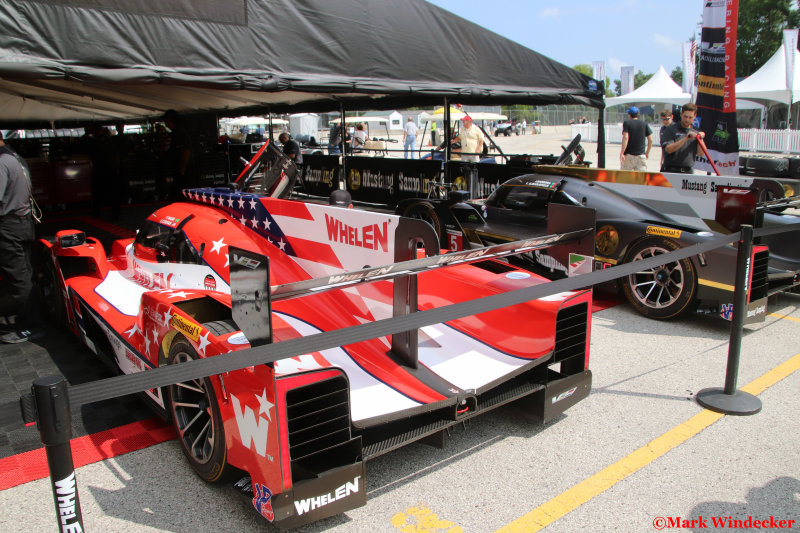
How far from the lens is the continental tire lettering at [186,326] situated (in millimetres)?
2887

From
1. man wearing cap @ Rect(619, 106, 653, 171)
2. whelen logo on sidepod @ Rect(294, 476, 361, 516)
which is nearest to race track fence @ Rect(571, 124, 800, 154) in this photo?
man wearing cap @ Rect(619, 106, 653, 171)

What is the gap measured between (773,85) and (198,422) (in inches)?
1181

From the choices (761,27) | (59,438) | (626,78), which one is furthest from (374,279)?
(761,27)

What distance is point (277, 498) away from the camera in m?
2.40

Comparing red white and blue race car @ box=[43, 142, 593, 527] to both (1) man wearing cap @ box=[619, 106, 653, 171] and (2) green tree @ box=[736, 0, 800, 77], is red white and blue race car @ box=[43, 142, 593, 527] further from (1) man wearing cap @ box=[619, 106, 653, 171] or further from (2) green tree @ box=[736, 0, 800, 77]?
(2) green tree @ box=[736, 0, 800, 77]

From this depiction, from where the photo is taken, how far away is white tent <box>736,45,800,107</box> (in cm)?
2535

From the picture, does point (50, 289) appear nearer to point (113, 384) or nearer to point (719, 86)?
point (113, 384)

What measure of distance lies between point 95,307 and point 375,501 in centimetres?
269

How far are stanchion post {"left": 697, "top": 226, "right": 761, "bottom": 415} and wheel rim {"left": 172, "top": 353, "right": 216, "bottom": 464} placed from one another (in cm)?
310

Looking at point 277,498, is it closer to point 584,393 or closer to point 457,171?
point 584,393

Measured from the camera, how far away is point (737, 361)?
3896mm

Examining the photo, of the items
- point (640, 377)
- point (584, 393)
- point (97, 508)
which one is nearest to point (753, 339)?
point (640, 377)

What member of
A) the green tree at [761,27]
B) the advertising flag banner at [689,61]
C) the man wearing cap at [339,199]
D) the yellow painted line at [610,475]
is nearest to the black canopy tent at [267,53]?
the man wearing cap at [339,199]

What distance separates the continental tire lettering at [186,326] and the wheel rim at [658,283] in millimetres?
4158
